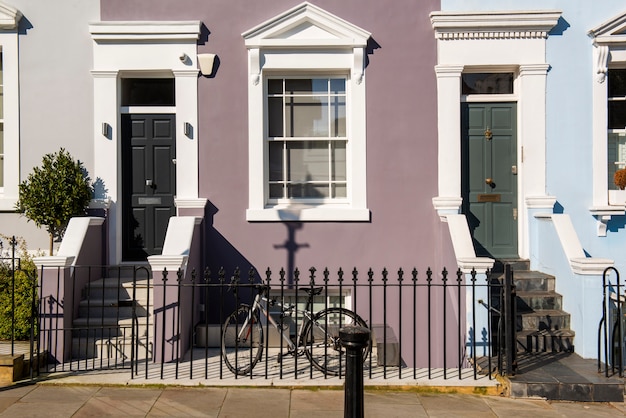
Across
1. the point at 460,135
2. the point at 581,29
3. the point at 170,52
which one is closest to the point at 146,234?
the point at 170,52

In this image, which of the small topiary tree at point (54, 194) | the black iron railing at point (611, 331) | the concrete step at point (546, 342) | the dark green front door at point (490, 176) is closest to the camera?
the black iron railing at point (611, 331)

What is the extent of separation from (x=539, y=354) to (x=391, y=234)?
2.51m

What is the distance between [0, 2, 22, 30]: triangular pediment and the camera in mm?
8461

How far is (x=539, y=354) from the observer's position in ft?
23.5

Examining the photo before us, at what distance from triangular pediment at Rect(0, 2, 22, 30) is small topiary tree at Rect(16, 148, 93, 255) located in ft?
6.46

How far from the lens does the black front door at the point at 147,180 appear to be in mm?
8773

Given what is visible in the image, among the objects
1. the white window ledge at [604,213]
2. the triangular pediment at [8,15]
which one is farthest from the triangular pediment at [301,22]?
the white window ledge at [604,213]

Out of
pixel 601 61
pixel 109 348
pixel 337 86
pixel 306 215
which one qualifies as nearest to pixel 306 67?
pixel 337 86

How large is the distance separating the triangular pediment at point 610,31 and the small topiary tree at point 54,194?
292 inches

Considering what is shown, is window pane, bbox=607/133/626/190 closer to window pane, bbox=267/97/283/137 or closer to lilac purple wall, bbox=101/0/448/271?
lilac purple wall, bbox=101/0/448/271

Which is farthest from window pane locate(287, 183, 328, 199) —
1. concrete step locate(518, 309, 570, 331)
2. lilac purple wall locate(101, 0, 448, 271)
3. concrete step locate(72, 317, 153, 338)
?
concrete step locate(518, 309, 570, 331)

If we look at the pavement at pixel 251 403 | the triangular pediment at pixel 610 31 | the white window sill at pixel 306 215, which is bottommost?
the pavement at pixel 251 403

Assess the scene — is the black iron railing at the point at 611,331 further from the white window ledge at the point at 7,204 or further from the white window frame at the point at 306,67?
the white window ledge at the point at 7,204

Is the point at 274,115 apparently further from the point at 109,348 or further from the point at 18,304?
the point at 18,304
